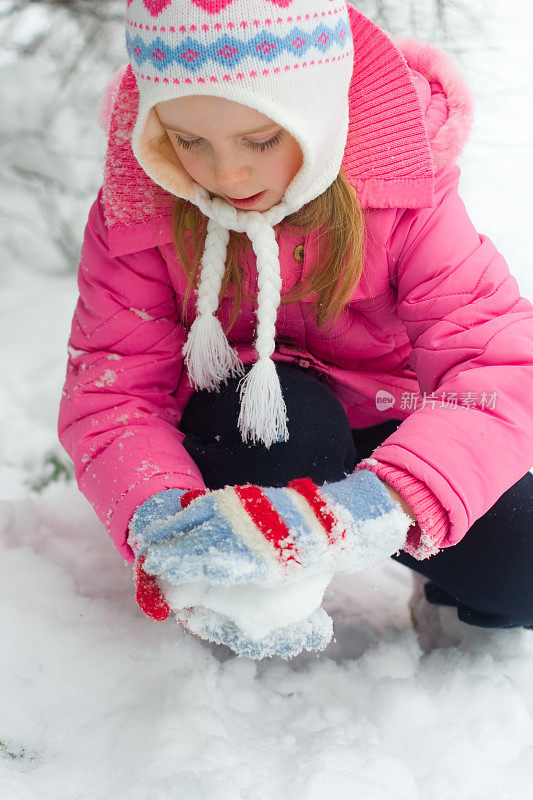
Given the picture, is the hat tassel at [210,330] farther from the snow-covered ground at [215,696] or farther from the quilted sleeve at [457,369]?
the snow-covered ground at [215,696]

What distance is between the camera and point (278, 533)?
0.77m

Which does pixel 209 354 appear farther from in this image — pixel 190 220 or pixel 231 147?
pixel 231 147

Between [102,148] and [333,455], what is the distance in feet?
5.08

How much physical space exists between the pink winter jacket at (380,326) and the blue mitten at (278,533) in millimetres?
50

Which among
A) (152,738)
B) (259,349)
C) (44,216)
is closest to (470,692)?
(152,738)

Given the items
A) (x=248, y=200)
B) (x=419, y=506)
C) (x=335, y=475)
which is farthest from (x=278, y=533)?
(x=248, y=200)

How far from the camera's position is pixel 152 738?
3.17 feet

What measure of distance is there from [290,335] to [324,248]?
196 mm

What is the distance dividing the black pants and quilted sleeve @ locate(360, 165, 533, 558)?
0.16 m

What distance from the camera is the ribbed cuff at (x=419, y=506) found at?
84 cm

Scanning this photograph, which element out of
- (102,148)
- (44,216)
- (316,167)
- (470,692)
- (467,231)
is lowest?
(470,692)

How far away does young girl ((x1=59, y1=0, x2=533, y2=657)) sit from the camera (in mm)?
798

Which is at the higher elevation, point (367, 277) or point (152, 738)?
point (367, 277)

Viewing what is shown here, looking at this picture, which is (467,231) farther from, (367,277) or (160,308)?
(160,308)
